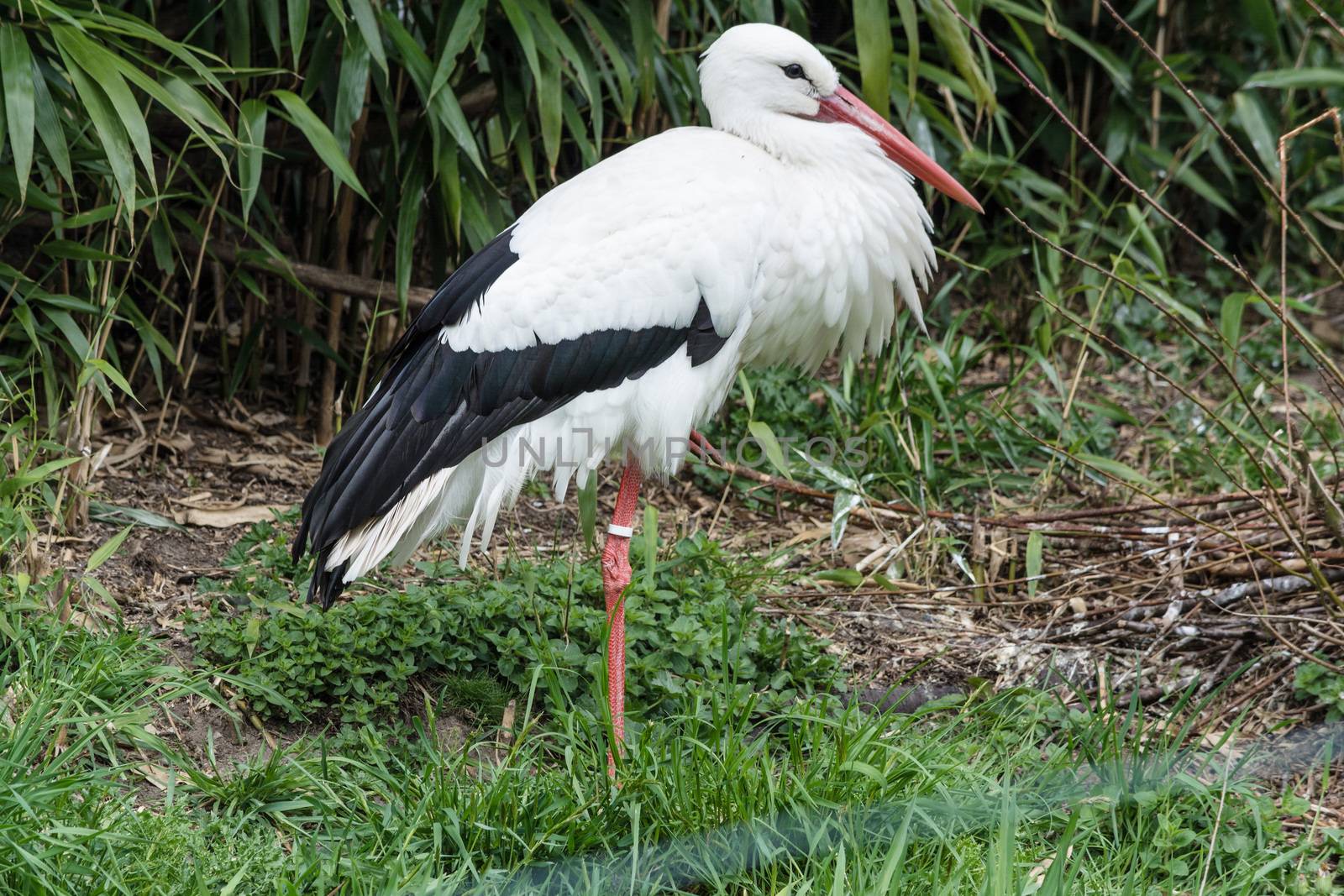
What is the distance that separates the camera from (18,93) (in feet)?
10.0

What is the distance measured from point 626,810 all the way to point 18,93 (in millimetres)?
2049

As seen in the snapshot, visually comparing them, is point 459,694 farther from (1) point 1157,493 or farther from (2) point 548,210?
(1) point 1157,493

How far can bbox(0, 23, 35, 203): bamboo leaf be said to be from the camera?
9.78 feet

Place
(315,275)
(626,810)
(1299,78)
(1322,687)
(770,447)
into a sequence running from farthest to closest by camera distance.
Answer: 1. (1299,78)
2. (315,275)
3. (770,447)
4. (1322,687)
5. (626,810)

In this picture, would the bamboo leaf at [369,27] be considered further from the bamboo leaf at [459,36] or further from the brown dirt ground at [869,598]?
the brown dirt ground at [869,598]

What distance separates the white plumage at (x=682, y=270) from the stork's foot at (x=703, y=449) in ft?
1.08

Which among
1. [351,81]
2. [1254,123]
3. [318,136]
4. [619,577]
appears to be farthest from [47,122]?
[1254,123]

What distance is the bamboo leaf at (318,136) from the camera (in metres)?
3.43

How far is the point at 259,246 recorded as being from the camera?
13.9 ft

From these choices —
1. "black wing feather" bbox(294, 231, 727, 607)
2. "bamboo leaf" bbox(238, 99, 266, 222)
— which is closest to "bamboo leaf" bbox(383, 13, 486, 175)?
"bamboo leaf" bbox(238, 99, 266, 222)

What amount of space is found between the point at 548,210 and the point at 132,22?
106 centimetres

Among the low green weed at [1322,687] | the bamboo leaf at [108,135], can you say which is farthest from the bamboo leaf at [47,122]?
the low green weed at [1322,687]

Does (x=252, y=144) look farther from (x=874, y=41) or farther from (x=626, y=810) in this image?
(x=626, y=810)

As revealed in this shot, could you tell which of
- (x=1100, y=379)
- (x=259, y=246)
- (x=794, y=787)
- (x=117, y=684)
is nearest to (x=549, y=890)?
(x=794, y=787)
